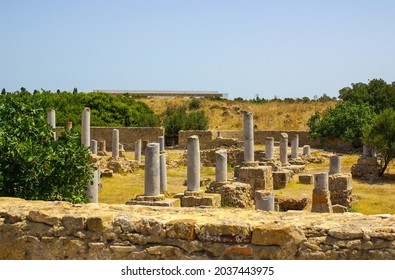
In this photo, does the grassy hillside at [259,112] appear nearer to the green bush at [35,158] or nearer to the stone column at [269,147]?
the stone column at [269,147]

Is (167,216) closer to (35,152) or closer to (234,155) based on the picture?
(35,152)

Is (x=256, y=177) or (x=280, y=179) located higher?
(x=256, y=177)

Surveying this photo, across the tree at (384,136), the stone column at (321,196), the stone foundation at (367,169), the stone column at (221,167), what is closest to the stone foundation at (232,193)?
the stone column at (221,167)

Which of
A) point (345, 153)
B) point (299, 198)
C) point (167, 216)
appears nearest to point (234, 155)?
point (345, 153)

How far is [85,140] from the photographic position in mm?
22312

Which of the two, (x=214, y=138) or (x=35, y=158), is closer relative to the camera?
(x=35, y=158)

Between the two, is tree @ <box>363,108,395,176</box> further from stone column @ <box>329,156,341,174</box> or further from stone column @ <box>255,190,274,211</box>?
stone column @ <box>255,190,274,211</box>

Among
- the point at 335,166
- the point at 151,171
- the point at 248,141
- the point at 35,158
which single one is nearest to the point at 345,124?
the point at 335,166

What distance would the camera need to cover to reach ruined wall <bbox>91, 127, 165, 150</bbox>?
1699 inches

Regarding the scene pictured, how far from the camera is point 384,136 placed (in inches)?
1038

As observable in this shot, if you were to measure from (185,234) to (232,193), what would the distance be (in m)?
11.8

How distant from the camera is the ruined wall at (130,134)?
142ft

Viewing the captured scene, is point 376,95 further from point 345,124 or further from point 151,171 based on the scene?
point 151,171

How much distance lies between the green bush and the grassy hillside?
43.6 meters
